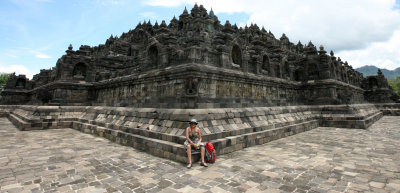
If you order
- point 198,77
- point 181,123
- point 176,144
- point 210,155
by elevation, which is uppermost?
point 198,77

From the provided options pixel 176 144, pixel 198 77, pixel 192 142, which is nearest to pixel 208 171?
pixel 192 142

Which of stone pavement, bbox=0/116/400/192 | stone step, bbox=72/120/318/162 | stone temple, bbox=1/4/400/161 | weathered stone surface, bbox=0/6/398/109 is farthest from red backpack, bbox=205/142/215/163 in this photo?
weathered stone surface, bbox=0/6/398/109

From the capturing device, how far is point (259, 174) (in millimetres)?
4656

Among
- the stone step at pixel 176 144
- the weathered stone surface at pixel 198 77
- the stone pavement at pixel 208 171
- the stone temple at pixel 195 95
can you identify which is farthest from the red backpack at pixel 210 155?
the weathered stone surface at pixel 198 77

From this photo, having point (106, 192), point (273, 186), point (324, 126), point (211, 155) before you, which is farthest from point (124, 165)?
point (324, 126)

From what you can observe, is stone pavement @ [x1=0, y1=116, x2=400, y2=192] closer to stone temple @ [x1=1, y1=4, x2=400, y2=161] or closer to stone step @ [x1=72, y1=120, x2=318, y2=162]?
stone step @ [x1=72, y1=120, x2=318, y2=162]

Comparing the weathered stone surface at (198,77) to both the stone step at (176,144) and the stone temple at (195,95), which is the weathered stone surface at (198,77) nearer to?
the stone temple at (195,95)

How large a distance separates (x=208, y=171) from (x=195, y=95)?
2942 mm

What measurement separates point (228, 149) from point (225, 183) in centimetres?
262

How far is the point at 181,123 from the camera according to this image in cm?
662

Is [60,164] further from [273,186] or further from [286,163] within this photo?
[286,163]

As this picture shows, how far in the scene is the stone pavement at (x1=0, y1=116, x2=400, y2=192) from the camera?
3.95 meters

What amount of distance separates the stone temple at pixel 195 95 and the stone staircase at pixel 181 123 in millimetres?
40

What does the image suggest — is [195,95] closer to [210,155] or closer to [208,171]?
[210,155]
